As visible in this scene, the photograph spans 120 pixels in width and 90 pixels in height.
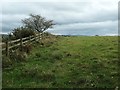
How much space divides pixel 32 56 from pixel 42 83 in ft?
28.5

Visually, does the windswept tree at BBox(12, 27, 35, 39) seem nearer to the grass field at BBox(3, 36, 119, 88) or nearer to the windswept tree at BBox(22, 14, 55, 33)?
the grass field at BBox(3, 36, 119, 88)

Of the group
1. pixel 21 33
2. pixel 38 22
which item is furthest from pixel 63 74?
pixel 38 22

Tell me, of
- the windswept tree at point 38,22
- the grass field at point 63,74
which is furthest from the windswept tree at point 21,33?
the windswept tree at point 38,22

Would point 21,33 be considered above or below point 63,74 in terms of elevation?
above

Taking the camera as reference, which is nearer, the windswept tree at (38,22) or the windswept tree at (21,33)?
the windswept tree at (21,33)

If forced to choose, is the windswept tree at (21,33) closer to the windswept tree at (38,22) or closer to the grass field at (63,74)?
the grass field at (63,74)

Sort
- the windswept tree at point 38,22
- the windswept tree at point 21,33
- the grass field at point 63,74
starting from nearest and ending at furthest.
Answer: the grass field at point 63,74 → the windswept tree at point 21,33 → the windswept tree at point 38,22

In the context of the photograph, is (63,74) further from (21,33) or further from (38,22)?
(38,22)

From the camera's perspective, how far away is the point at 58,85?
1330 cm

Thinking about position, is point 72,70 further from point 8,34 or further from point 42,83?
point 8,34

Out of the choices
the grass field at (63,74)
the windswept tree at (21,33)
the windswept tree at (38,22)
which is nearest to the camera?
the grass field at (63,74)

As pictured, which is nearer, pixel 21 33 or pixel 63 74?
pixel 63 74

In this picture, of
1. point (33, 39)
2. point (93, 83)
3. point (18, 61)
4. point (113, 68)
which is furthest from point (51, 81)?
point (33, 39)

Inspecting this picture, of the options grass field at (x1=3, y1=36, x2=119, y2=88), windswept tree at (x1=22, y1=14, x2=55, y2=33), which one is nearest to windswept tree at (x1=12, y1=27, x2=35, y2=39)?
grass field at (x1=3, y1=36, x2=119, y2=88)
